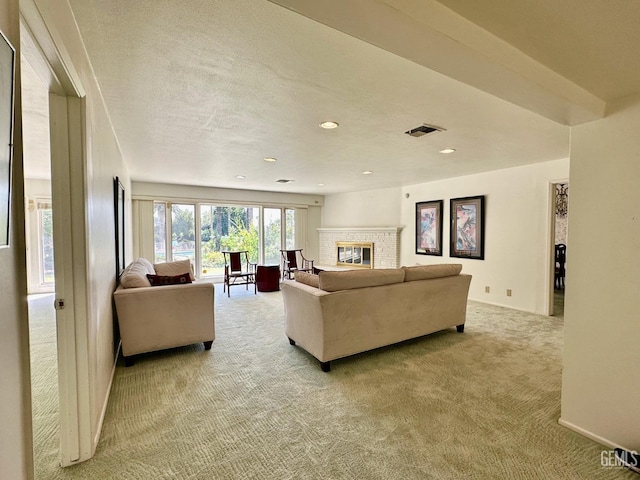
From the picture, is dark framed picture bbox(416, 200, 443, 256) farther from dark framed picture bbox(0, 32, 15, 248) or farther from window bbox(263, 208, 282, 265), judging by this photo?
dark framed picture bbox(0, 32, 15, 248)

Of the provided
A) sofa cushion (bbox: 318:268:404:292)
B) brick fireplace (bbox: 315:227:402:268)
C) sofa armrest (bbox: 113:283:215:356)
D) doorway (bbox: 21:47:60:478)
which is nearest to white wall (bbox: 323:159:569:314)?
brick fireplace (bbox: 315:227:402:268)

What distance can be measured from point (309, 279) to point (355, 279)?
1.63 feet

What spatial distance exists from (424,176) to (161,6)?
15.7 feet

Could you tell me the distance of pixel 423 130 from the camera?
2918 millimetres

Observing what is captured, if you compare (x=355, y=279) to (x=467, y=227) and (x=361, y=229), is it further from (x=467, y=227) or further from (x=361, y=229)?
(x=361, y=229)

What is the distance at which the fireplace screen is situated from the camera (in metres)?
7.22

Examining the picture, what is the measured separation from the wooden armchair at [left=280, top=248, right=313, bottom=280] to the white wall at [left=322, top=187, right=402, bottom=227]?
1.27 m

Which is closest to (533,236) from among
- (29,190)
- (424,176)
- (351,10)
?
(424,176)

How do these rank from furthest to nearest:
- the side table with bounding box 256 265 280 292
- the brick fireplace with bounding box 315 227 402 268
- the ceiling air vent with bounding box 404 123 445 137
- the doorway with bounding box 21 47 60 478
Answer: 1. the brick fireplace with bounding box 315 227 402 268
2. the side table with bounding box 256 265 280 292
3. the ceiling air vent with bounding box 404 123 445 137
4. the doorway with bounding box 21 47 60 478

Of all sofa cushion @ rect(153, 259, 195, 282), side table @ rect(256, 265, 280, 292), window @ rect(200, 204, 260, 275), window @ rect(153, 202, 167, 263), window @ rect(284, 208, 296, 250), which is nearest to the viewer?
sofa cushion @ rect(153, 259, 195, 282)

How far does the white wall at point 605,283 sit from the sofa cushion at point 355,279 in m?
1.41

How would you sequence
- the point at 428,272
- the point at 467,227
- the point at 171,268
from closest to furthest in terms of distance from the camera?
the point at 428,272
the point at 171,268
the point at 467,227

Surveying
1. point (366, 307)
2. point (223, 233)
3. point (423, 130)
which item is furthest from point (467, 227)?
point (223, 233)

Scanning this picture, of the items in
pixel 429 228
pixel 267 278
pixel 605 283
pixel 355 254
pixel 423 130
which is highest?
pixel 423 130
